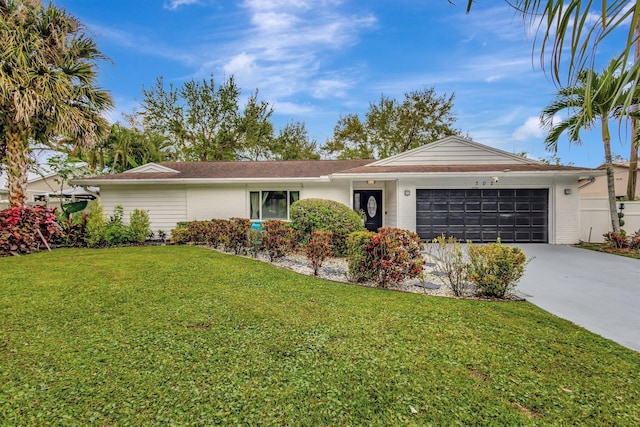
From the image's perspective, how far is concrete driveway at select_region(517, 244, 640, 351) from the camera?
3.98 m

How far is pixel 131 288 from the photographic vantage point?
5.30 meters

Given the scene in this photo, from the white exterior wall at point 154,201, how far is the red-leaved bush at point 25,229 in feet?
8.15

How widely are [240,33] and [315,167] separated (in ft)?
21.9

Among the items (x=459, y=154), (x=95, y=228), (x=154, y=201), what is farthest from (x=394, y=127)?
(x=95, y=228)

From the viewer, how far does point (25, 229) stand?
30.2ft

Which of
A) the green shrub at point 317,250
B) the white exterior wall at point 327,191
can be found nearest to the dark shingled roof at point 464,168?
the white exterior wall at point 327,191

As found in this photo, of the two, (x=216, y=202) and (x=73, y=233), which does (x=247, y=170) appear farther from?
(x=73, y=233)

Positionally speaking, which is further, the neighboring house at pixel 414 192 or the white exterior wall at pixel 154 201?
the white exterior wall at pixel 154 201

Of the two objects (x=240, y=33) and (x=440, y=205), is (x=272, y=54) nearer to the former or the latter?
(x=240, y=33)

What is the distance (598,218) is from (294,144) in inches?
890

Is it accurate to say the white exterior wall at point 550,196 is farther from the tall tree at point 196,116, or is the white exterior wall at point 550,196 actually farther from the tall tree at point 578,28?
the tall tree at point 196,116

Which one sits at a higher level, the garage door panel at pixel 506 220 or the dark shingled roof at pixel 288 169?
the dark shingled roof at pixel 288 169

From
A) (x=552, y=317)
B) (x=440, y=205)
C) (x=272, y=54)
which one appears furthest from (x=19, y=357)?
(x=272, y=54)

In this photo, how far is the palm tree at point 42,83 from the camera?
8695 millimetres
